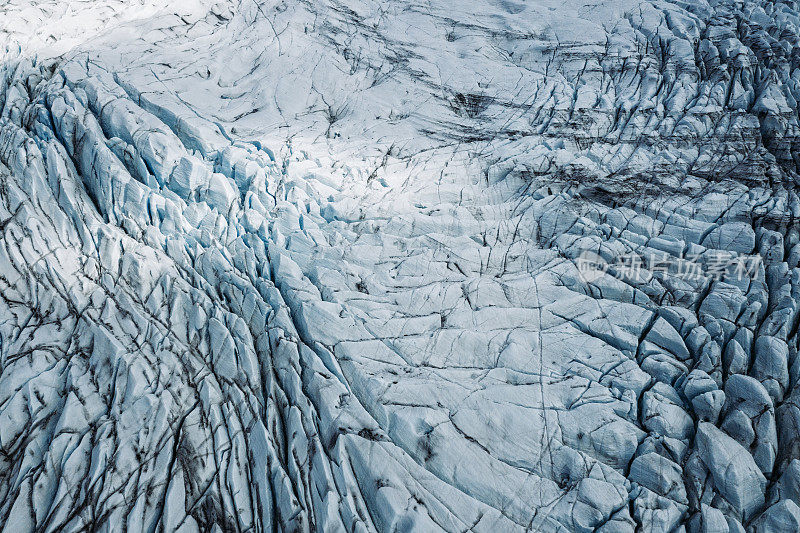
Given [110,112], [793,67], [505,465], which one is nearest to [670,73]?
[793,67]

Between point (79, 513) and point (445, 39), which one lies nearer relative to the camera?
point (79, 513)

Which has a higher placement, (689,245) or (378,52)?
(378,52)

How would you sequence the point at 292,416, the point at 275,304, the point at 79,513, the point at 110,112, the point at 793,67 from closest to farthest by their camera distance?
the point at 79,513 < the point at 292,416 < the point at 275,304 < the point at 110,112 < the point at 793,67

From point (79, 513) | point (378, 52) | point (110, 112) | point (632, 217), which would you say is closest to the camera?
point (79, 513)

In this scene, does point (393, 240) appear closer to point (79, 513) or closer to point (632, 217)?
point (632, 217)

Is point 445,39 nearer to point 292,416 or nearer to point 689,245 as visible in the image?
point 689,245

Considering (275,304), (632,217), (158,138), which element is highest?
(158,138)
